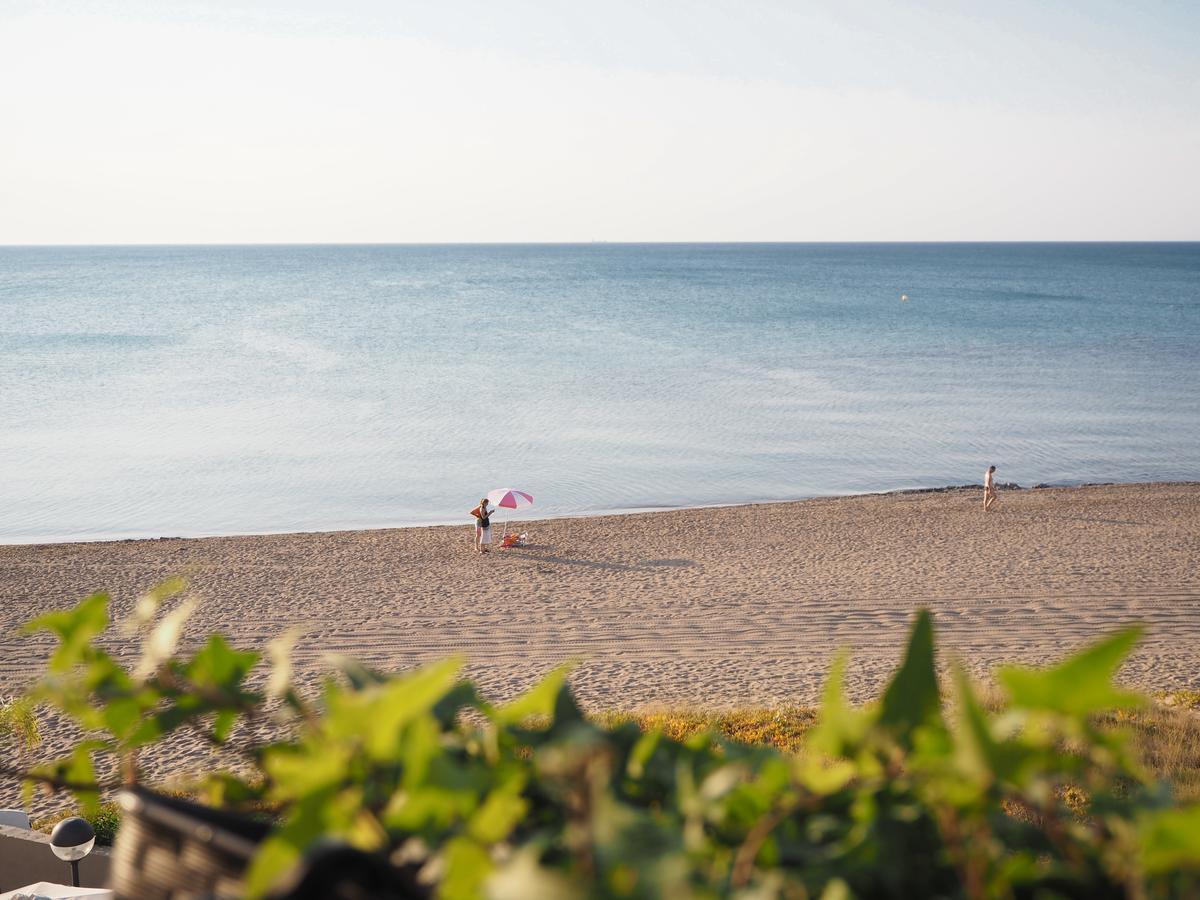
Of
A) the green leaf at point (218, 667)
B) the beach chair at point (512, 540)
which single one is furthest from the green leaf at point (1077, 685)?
the beach chair at point (512, 540)

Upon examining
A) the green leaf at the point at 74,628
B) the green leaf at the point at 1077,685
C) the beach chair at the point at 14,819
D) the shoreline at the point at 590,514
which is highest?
the green leaf at the point at 1077,685

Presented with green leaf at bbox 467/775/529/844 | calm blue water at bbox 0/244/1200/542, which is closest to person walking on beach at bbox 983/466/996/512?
calm blue water at bbox 0/244/1200/542

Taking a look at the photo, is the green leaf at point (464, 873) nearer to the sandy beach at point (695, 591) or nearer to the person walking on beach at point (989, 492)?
the sandy beach at point (695, 591)

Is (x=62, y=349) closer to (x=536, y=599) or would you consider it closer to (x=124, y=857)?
(x=536, y=599)

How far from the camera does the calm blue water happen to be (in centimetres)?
3123

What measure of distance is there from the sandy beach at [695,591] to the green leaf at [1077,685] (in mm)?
11601

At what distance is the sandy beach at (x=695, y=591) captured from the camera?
1538 cm

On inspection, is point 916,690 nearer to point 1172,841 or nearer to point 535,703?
point 1172,841

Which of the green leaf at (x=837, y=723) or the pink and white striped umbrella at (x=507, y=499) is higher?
the green leaf at (x=837, y=723)

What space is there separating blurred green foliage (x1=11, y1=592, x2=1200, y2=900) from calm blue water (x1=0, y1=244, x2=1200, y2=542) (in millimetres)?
27126

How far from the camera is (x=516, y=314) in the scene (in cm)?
9281

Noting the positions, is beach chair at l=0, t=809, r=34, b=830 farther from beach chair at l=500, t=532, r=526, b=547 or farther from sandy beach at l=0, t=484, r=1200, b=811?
beach chair at l=500, t=532, r=526, b=547

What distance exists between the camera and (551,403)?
4709 cm

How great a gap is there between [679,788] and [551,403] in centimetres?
4636
